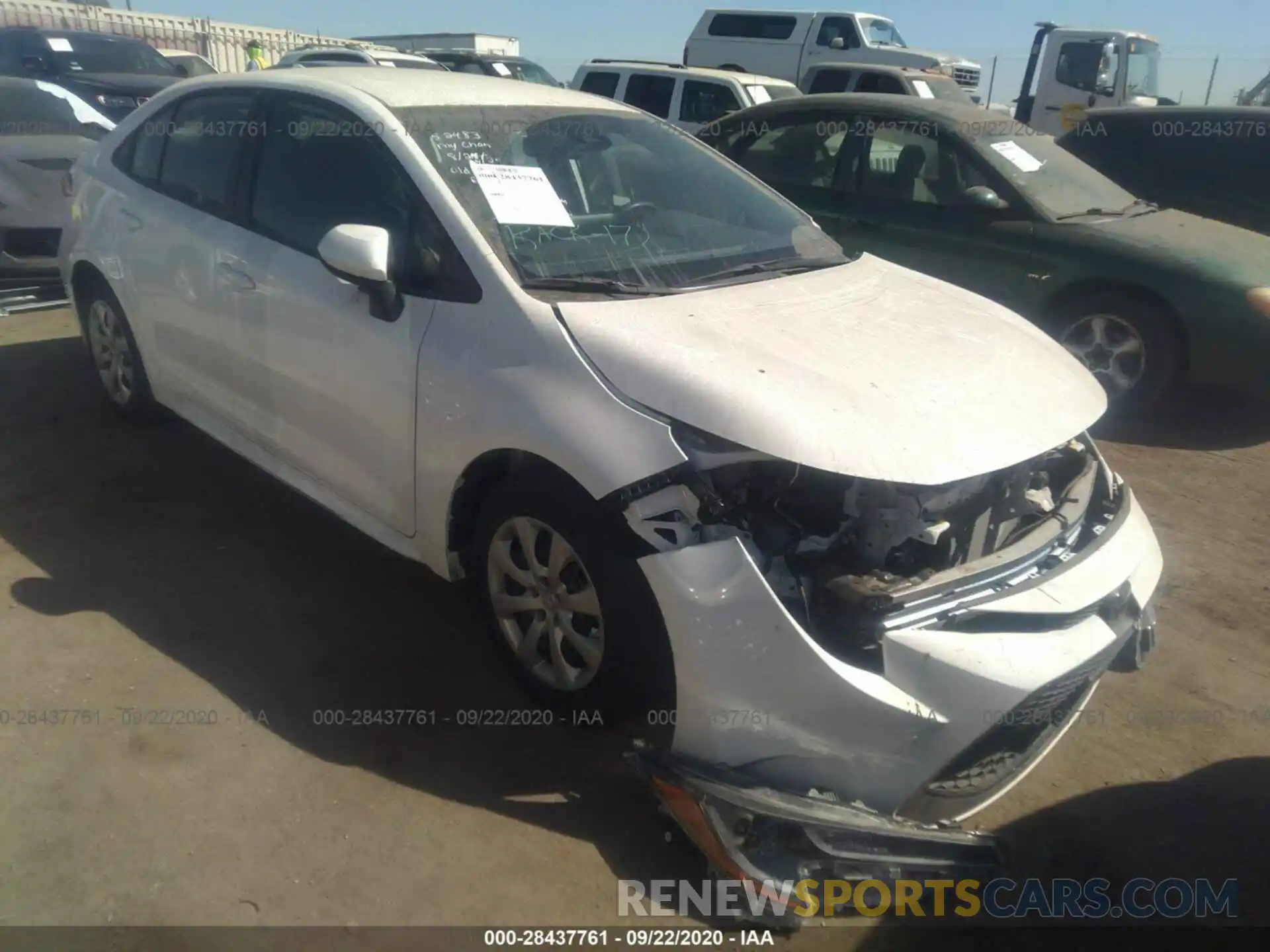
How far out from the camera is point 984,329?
317 cm

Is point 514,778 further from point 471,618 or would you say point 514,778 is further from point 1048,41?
point 1048,41

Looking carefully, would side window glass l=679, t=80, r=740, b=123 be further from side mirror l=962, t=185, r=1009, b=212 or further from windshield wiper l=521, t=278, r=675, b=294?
windshield wiper l=521, t=278, r=675, b=294

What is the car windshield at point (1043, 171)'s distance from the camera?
6.05 metres

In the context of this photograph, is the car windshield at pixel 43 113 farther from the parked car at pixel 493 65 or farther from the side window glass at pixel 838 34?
the side window glass at pixel 838 34

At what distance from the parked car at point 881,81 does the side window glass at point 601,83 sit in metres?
3.16

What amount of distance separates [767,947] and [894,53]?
1795 cm

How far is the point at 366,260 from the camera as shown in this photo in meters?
2.87

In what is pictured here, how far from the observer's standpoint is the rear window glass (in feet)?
61.3

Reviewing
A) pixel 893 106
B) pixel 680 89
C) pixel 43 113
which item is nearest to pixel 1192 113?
pixel 893 106

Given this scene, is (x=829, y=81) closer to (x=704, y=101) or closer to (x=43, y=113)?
(x=704, y=101)

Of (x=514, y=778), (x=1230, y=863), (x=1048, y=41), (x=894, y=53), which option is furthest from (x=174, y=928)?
(x=894, y=53)

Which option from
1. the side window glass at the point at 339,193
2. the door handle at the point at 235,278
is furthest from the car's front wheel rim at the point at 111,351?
the side window glass at the point at 339,193

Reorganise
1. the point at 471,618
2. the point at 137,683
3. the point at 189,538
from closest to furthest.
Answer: the point at 137,683 < the point at 471,618 < the point at 189,538

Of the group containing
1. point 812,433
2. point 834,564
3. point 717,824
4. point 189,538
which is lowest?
point 189,538
